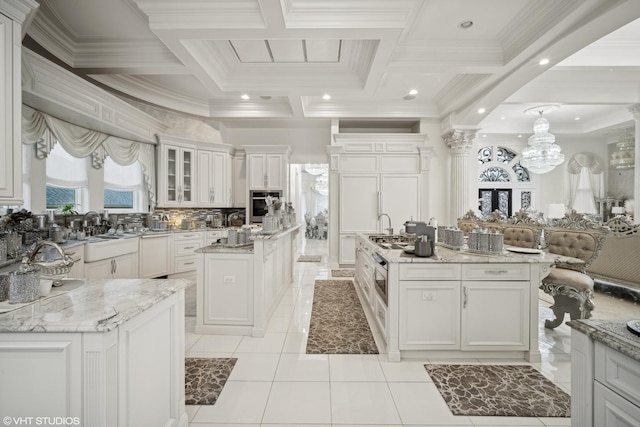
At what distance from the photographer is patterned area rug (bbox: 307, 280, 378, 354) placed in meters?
2.86

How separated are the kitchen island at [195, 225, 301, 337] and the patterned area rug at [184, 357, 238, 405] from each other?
54 cm

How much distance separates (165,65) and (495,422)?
5.46 m

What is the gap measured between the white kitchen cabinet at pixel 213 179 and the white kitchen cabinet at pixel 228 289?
3.59 m

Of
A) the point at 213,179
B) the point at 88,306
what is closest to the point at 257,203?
the point at 213,179

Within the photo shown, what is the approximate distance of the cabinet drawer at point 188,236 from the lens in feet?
18.1

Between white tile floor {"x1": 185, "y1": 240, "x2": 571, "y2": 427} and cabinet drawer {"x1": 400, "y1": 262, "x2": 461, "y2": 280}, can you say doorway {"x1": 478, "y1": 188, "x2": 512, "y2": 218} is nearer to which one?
white tile floor {"x1": 185, "y1": 240, "x2": 571, "y2": 427}

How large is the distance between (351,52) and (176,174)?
4243 mm

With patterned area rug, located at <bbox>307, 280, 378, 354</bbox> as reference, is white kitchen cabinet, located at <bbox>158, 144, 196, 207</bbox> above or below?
above

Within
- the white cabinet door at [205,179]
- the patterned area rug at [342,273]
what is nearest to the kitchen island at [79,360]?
the patterned area rug at [342,273]

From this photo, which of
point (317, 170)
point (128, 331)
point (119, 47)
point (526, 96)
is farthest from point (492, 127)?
point (128, 331)

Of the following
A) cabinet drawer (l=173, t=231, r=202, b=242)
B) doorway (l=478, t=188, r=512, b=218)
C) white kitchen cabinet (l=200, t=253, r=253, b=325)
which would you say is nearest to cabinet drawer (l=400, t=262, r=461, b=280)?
white kitchen cabinet (l=200, t=253, r=253, b=325)

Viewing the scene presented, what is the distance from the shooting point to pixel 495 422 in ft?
6.18

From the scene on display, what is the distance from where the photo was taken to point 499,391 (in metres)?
2.18

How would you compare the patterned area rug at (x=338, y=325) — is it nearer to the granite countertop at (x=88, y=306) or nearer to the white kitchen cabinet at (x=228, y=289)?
the white kitchen cabinet at (x=228, y=289)
